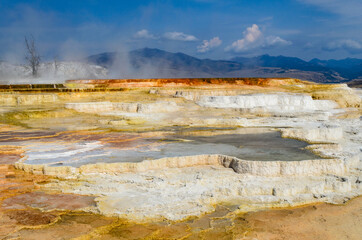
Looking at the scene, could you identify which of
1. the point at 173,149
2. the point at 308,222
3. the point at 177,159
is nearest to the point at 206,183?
the point at 177,159

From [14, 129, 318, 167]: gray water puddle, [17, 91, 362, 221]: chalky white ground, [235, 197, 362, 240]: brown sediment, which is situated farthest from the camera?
[14, 129, 318, 167]: gray water puddle

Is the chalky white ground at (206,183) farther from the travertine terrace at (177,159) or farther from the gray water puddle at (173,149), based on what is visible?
the gray water puddle at (173,149)

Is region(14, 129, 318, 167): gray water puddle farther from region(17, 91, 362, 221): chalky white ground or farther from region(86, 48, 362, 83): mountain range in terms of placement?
region(86, 48, 362, 83): mountain range

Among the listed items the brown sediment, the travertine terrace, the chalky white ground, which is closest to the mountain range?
the travertine terrace

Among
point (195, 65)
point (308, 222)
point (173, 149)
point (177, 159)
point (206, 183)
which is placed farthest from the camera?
point (195, 65)

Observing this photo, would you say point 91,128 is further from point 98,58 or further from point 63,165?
point 98,58

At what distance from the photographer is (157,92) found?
21.8m

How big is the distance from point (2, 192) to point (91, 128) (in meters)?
6.18

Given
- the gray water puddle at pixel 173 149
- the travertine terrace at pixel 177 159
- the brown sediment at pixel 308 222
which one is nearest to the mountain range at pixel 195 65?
the travertine terrace at pixel 177 159

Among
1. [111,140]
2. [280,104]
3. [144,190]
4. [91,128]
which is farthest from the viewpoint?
[280,104]

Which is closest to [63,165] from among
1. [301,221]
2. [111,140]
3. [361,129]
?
[111,140]

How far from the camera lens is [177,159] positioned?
805cm

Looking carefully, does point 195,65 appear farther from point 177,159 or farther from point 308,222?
point 308,222

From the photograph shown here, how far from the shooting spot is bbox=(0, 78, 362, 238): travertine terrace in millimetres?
6273
